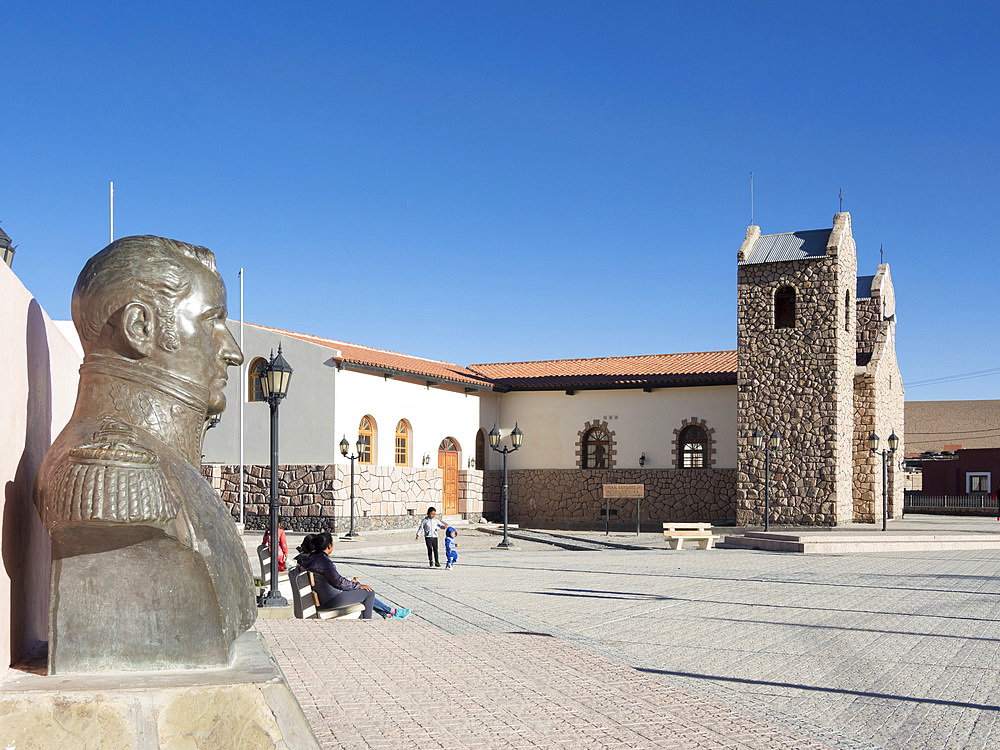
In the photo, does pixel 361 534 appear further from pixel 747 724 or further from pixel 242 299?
pixel 747 724

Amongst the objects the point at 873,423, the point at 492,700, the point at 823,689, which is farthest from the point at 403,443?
the point at 492,700

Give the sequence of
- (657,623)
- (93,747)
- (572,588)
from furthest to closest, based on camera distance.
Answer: (572,588) < (657,623) < (93,747)

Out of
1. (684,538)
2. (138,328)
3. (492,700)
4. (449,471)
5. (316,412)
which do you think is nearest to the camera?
(138,328)

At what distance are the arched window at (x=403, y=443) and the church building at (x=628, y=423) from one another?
0.06m

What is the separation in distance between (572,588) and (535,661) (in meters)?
5.69

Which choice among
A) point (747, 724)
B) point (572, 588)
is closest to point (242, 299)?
point (572, 588)

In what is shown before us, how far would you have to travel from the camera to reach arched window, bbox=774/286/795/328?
26.3m

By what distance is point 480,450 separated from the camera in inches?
1249

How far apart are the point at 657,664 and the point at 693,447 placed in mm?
22629

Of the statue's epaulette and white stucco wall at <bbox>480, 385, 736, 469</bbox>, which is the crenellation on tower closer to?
white stucco wall at <bbox>480, 385, 736, 469</bbox>

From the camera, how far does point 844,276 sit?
26.0 metres

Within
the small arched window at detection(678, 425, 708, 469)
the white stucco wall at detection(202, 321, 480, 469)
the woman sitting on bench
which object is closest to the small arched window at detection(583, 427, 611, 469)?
the small arched window at detection(678, 425, 708, 469)

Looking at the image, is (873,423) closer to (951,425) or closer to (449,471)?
(449,471)

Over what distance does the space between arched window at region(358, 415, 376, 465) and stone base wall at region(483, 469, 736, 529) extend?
597cm
